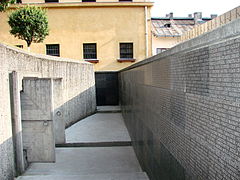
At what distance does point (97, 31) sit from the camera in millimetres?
19156

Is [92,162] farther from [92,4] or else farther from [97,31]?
[92,4]

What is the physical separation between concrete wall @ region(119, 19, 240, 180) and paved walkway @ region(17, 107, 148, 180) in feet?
7.47

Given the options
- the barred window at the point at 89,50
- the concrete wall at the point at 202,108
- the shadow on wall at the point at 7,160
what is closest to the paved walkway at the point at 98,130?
the shadow on wall at the point at 7,160

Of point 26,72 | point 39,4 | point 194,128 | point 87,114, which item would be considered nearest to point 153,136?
point 194,128

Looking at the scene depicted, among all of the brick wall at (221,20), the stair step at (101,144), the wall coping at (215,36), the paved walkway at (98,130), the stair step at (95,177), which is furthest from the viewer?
the paved walkway at (98,130)

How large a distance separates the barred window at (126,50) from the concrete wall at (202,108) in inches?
626

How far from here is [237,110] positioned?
1662 mm

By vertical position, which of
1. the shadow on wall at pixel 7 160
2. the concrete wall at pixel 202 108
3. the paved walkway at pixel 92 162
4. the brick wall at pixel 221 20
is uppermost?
the brick wall at pixel 221 20

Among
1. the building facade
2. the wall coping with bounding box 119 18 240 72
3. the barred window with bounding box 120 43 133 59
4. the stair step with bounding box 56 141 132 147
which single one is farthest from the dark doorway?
the wall coping with bounding box 119 18 240 72

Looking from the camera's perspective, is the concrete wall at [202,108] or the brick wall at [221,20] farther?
the brick wall at [221,20]

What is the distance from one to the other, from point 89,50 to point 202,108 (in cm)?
1754

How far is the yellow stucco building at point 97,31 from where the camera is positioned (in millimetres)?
19094

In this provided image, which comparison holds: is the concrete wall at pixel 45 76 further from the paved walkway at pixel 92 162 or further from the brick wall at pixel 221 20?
the brick wall at pixel 221 20

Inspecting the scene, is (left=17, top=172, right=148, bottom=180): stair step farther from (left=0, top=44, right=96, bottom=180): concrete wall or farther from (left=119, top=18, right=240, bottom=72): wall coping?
(left=119, top=18, right=240, bottom=72): wall coping
